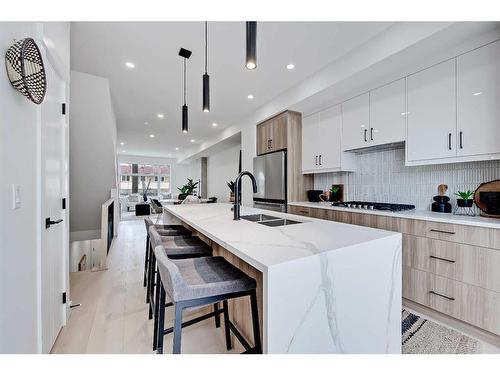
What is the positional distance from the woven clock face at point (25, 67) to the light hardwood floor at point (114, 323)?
5.39 feet

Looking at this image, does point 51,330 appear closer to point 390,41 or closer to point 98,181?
point 98,181

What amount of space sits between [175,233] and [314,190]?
2.50 metres

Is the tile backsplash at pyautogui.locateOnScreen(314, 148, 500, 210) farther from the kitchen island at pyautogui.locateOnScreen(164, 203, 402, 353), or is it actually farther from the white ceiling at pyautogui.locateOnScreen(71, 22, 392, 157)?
the kitchen island at pyautogui.locateOnScreen(164, 203, 402, 353)

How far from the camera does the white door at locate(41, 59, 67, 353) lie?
144 cm

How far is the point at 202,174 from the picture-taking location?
10094 mm

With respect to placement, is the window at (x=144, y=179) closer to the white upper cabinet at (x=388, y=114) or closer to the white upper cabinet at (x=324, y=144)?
the white upper cabinet at (x=324, y=144)

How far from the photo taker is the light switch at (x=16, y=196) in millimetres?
1042

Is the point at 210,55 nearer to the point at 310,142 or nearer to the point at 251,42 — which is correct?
the point at 251,42

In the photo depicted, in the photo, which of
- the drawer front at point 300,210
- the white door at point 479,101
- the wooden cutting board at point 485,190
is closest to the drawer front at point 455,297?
the wooden cutting board at point 485,190

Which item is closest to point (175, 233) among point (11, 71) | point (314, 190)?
point (11, 71)

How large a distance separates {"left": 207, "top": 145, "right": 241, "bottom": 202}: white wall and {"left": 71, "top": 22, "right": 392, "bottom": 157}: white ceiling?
10.7 feet

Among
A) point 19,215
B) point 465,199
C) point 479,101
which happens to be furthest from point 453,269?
point 19,215

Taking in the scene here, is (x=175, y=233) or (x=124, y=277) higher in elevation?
(x=175, y=233)

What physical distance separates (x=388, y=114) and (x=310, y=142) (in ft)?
4.10
